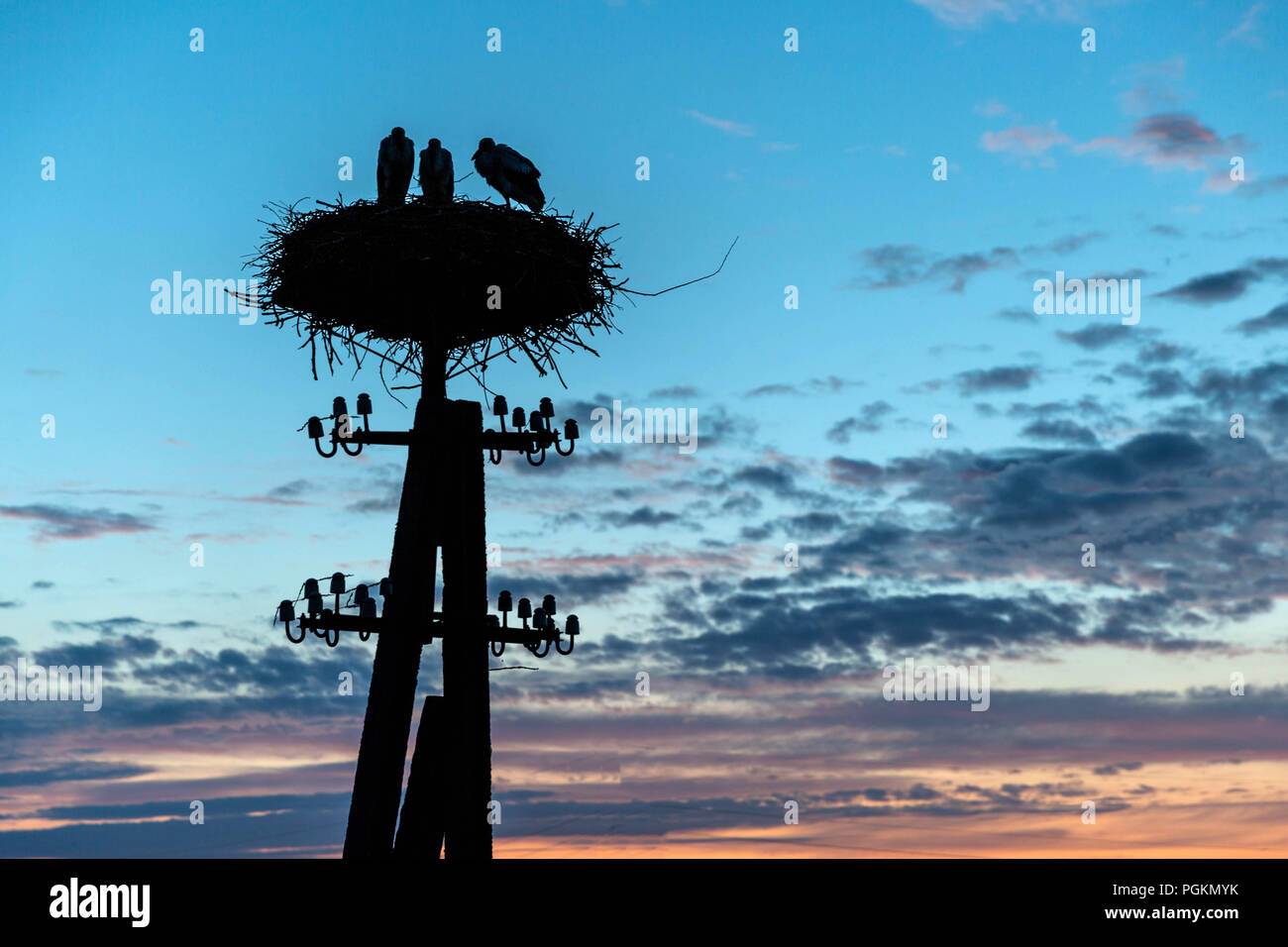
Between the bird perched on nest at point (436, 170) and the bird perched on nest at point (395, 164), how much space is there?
0.61 ft

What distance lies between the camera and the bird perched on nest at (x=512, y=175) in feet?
49.2

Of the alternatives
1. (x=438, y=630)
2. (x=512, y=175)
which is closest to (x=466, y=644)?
(x=438, y=630)

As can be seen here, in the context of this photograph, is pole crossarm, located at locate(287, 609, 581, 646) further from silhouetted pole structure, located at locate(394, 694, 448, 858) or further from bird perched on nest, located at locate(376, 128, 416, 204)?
bird perched on nest, located at locate(376, 128, 416, 204)

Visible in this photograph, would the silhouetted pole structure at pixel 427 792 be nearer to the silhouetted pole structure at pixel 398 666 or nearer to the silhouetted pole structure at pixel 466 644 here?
the silhouetted pole structure at pixel 466 644

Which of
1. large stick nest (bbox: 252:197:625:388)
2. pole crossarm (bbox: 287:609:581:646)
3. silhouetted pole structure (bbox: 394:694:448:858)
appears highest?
large stick nest (bbox: 252:197:625:388)

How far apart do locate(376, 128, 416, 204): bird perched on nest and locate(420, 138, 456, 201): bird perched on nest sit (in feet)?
0.61

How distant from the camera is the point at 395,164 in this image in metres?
→ 15.0

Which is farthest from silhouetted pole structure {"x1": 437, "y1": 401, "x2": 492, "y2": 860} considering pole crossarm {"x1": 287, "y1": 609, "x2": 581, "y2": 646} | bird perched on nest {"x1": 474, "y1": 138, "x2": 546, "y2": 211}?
bird perched on nest {"x1": 474, "y1": 138, "x2": 546, "y2": 211}

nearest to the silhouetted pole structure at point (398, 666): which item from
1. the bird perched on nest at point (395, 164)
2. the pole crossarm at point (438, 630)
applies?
the pole crossarm at point (438, 630)

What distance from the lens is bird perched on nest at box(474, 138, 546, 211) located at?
14984mm
